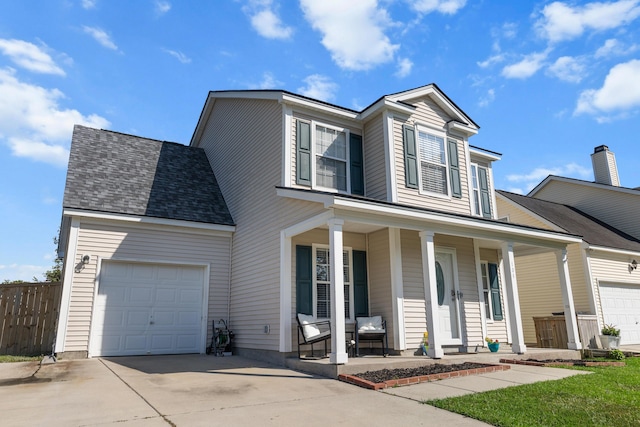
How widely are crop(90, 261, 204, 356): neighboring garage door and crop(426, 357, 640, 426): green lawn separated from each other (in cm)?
679

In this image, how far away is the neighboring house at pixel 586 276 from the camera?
42.1ft

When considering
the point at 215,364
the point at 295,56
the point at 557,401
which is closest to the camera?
the point at 557,401

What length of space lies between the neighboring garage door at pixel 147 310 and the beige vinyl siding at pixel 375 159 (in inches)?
181

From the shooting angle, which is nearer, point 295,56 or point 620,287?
point 295,56

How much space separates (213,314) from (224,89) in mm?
6053

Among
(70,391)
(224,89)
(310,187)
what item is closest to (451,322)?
(310,187)

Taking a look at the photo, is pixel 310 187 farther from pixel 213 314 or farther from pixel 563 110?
pixel 563 110

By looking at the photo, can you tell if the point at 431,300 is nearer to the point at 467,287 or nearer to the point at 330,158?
the point at 467,287

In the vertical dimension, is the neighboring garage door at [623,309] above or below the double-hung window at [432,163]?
below

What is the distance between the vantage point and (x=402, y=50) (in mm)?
7871

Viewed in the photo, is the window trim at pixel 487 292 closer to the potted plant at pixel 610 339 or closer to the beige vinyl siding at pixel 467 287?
the beige vinyl siding at pixel 467 287

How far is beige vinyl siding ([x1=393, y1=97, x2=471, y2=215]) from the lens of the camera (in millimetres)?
9219

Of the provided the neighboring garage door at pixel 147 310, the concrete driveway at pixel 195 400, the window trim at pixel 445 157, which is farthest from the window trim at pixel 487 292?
the neighboring garage door at pixel 147 310

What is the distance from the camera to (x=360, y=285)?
9070mm
